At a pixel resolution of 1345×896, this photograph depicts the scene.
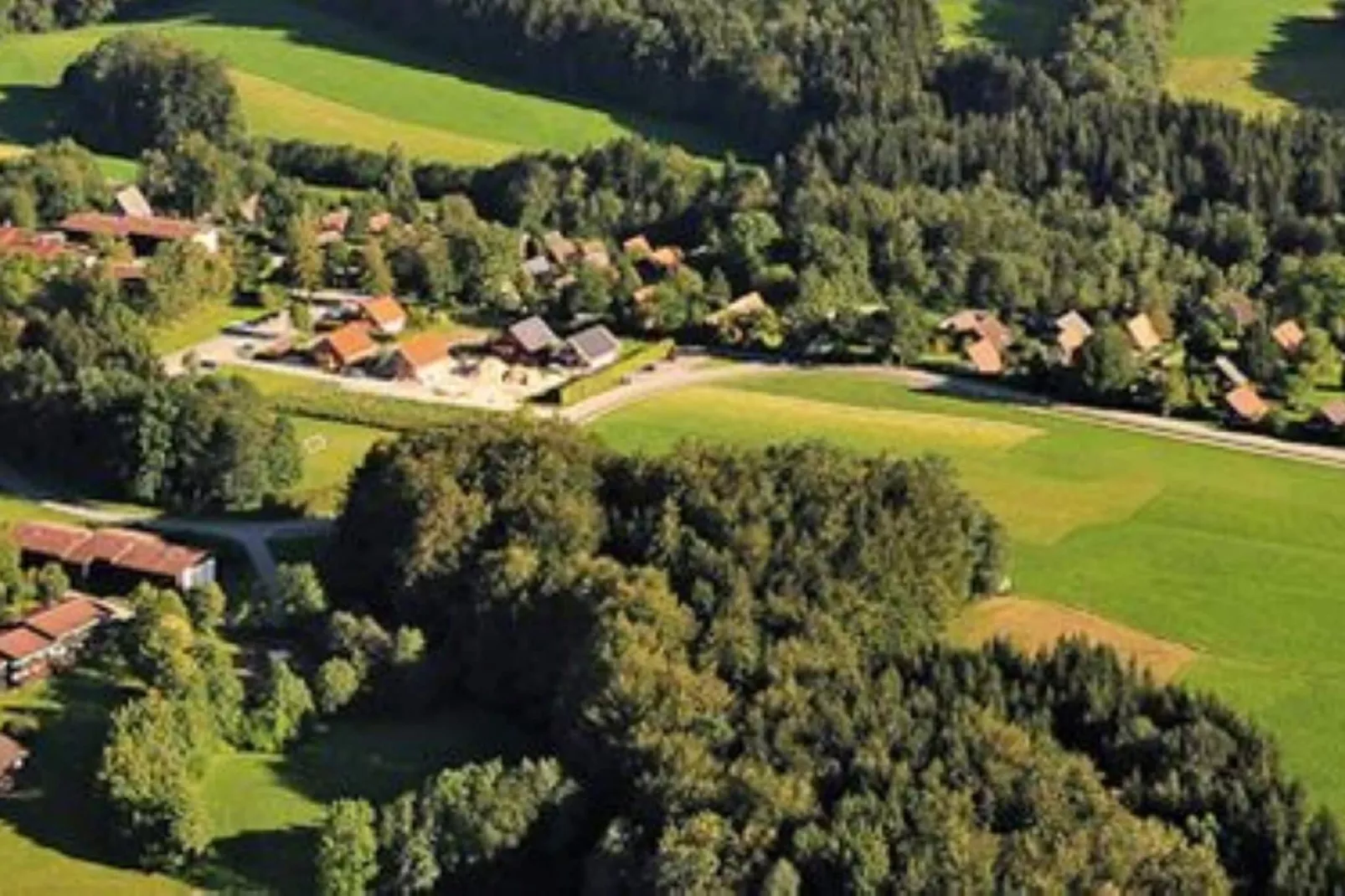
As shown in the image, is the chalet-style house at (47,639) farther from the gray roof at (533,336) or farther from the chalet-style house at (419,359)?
the gray roof at (533,336)

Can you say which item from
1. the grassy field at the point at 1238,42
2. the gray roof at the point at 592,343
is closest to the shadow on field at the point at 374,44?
the grassy field at the point at 1238,42

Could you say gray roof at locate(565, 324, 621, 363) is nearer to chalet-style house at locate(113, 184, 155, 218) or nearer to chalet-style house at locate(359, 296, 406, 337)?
chalet-style house at locate(359, 296, 406, 337)

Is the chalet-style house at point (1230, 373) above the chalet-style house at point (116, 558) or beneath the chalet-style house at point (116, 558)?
above

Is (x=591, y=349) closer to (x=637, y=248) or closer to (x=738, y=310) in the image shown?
(x=738, y=310)

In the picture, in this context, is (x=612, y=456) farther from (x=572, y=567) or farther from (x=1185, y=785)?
(x=1185, y=785)

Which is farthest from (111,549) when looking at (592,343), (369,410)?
(592,343)

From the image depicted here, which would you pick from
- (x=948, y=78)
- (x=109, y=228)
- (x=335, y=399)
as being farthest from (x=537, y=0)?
(x=335, y=399)
